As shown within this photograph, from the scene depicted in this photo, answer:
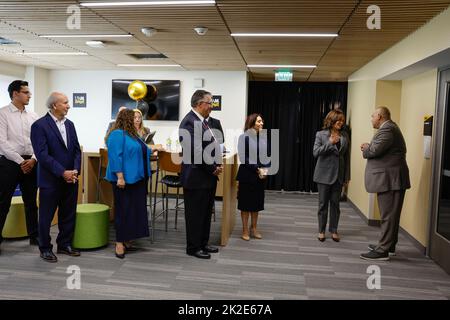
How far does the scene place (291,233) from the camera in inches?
196

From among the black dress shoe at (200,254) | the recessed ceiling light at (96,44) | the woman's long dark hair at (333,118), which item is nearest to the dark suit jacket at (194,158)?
the black dress shoe at (200,254)

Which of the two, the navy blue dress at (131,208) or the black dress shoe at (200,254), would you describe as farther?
the black dress shoe at (200,254)

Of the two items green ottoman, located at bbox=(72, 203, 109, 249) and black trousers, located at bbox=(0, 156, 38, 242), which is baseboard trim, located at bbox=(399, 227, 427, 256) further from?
black trousers, located at bbox=(0, 156, 38, 242)

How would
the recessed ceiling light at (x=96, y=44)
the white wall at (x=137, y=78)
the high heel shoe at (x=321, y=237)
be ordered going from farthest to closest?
the white wall at (x=137, y=78)
the recessed ceiling light at (x=96, y=44)
the high heel shoe at (x=321, y=237)

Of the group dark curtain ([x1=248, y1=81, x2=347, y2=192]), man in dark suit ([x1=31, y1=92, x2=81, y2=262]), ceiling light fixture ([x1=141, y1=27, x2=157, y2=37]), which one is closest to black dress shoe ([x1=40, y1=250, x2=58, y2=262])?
man in dark suit ([x1=31, y1=92, x2=81, y2=262])

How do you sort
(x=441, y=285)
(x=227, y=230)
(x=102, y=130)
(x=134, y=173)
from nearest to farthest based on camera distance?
(x=441, y=285), (x=134, y=173), (x=227, y=230), (x=102, y=130)

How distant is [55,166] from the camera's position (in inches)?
135

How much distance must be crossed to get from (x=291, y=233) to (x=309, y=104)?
391 cm

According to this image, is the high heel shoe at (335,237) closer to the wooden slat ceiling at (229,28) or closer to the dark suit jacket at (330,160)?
the dark suit jacket at (330,160)

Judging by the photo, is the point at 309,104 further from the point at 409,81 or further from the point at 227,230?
the point at 227,230

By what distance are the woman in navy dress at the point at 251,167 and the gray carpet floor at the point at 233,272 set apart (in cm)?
48

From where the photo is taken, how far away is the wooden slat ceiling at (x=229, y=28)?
11.1 ft

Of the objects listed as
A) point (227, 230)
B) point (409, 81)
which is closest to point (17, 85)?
point (227, 230)

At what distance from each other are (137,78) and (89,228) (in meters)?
4.35
